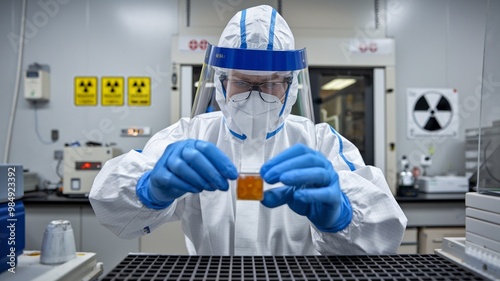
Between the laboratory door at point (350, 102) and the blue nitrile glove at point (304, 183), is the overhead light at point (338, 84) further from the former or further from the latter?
the blue nitrile glove at point (304, 183)

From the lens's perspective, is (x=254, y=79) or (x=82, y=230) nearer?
(x=254, y=79)

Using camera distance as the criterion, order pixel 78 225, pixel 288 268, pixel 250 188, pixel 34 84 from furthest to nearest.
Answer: pixel 34 84
pixel 78 225
pixel 250 188
pixel 288 268

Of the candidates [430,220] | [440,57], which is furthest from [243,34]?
[440,57]

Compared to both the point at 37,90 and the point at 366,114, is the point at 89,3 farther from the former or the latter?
the point at 366,114

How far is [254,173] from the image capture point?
2.18 feet

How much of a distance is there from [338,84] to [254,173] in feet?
6.17

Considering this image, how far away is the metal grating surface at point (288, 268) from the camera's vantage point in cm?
48

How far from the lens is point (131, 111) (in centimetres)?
246

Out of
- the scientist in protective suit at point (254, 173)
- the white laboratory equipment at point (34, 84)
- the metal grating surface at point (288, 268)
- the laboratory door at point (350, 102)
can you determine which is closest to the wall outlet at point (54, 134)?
the white laboratory equipment at point (34, 84)

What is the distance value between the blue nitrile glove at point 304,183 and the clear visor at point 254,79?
0.22m

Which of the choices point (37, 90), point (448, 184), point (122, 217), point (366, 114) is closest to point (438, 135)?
point (448, 184)

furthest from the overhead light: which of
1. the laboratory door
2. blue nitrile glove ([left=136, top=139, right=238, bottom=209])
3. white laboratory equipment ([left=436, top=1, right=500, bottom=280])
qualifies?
blue nitrile glove ([left=136, top=139, right=238, bottom=209])

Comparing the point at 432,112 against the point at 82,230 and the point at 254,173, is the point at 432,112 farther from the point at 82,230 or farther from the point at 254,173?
the point at 82,230

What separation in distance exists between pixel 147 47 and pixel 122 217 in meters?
1.89
